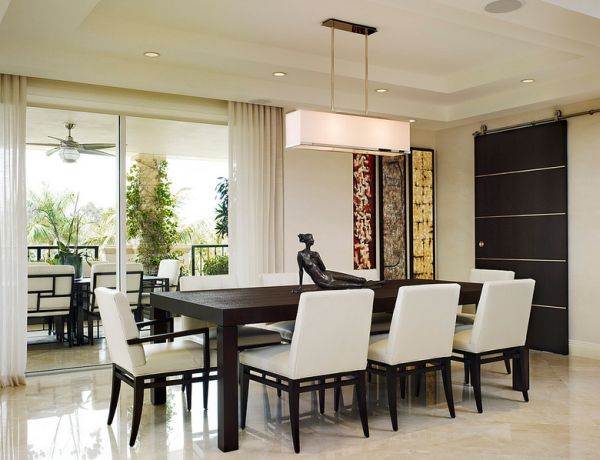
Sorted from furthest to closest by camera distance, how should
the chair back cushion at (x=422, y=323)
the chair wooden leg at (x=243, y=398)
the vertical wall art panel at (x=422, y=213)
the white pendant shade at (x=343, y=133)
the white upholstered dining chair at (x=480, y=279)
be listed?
the vertical wall art panel at (x=422, y=213) → the white upholstered dining chair at (x=480, y=279) → the white pendant shade at (x=343, y=133) → the chair wooden leg at (x=243, y=398) → the chair back cushion at (x=422, y=323)

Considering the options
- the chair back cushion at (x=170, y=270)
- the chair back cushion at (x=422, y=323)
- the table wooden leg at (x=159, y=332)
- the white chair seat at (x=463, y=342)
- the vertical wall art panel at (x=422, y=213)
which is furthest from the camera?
the vertical wall art panel at (x=422, y=213)

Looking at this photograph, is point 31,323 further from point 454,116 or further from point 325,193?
point 454,116

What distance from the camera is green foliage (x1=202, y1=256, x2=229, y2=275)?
20.2 ft

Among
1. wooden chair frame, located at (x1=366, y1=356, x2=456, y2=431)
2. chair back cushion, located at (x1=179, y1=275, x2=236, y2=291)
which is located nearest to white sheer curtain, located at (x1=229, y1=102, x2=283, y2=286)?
chair back cushion, located at (x1=179, y1=275, x2=236, y2=291)

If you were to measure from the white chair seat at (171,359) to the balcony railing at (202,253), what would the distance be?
223cm

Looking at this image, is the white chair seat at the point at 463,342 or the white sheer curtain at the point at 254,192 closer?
the white chair seat at the point at 463,342

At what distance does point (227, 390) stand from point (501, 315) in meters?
1.93

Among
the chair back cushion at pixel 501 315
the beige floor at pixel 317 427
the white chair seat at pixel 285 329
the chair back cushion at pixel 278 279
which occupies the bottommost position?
the beige floor at pixel 317 427

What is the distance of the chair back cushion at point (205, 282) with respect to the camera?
188 inches

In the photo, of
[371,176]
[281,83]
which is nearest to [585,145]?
[371,176]

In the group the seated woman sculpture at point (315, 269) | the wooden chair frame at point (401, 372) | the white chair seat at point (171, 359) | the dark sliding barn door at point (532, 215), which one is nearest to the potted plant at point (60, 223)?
the white chair seat at point (171, 359)

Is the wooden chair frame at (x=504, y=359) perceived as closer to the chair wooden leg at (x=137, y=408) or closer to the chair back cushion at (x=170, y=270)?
the chair wooden leg at (x=137, y=408)

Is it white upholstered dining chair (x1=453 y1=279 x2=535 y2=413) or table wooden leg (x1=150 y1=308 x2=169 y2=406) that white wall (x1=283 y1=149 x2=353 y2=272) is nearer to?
table wooden leg (x1=150 y1=308 x2=169 y2=406)

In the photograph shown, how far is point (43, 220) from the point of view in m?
5.35
